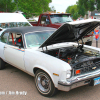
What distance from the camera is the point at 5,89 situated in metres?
4.05

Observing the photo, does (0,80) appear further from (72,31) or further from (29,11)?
(29,11)

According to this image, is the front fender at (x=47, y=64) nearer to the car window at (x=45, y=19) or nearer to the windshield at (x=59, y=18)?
the windshield at (x=59, y=18)

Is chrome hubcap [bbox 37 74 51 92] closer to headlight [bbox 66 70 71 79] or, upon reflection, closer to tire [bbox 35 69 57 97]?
tire [bbox 35 69 57 97]

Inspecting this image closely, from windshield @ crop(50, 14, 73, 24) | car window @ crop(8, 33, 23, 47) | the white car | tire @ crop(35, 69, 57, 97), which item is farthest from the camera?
windshield @ crop(50, 14, 73, 24)

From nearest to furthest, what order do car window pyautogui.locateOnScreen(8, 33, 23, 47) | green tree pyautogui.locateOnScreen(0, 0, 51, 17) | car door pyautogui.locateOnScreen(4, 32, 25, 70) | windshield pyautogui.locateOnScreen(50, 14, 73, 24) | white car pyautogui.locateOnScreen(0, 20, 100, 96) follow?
white car pyautogui.locateOnScreen(0, 20, 100, 96)
car door pyautogui.locateOnScreen(4, 32, 25, 70)
car window pyautogui.locateOnScreen(8, 33, 23, 47)
windshield pyautogui.locateOnScreen(50, 14, 73, 24)
green tree pyautogui.locateOnScreen(0, 0, 51, 17)

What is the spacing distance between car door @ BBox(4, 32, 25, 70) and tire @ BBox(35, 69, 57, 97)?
0.77 meters

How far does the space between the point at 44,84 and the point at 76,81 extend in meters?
0.86

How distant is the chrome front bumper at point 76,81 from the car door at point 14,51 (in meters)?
1.56

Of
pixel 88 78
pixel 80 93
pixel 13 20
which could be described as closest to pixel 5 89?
pixel 80 93

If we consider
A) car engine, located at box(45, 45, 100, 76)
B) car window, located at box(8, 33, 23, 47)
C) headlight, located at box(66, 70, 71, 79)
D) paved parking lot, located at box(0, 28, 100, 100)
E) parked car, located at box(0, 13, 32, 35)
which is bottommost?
paved parking lot, located at box(0, 28, 100, 100)

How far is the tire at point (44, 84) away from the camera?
3.36 metres

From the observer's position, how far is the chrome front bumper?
304cm

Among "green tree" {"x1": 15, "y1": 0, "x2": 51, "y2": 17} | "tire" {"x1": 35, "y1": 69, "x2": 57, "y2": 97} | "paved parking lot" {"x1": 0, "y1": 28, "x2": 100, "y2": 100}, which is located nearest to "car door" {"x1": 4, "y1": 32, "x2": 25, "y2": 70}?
"paved parking lot" {"x1": 0, "y1": 28, "x2": 100, "y2": 100}

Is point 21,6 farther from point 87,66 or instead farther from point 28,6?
point 87,66
